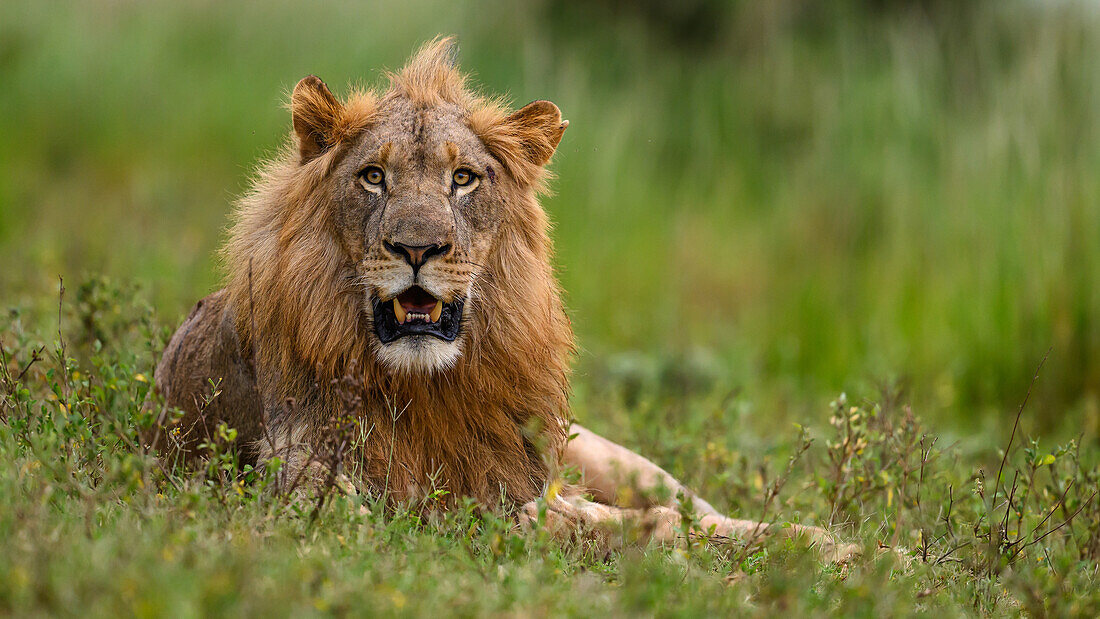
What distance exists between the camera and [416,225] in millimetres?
3588

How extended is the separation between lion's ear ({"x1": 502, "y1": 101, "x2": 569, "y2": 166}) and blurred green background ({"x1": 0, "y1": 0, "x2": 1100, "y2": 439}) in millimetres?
3347

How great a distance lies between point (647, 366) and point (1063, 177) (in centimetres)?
331

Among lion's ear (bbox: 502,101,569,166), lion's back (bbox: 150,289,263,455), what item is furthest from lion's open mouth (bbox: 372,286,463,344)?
lion's ear (bbox: 502,101,569,166)

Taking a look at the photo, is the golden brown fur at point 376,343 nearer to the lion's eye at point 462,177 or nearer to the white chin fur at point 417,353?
the white chin fur at point 417,353

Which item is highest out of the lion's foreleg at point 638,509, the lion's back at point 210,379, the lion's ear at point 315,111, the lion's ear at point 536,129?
the lion's ear at point 536,129

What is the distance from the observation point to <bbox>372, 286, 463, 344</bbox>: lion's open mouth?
12.1 ft

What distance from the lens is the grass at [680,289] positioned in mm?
3072

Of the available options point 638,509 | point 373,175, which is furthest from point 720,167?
point 373,175

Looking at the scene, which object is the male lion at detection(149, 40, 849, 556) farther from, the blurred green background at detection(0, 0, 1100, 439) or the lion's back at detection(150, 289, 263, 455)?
the blurred green background at detection(0, 0, 1100, 439)

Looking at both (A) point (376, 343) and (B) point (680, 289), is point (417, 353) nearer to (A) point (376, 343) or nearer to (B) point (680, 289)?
(A) point (376, 343)

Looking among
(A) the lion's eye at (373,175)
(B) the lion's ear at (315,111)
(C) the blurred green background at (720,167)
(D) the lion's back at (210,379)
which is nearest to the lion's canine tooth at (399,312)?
(A) the lion's eye at (373,175)

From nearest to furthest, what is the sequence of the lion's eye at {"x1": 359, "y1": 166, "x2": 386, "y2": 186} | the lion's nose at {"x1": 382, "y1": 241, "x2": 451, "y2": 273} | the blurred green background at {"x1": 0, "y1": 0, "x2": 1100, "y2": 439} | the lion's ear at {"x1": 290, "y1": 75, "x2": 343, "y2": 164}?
1. the lion's nose at {"x1": 382, "y1": 241, "x2": 451, "y2": 273}
2. the lion's eye at {"x1": 359, "y1": 166, "x2": 386, "y2": 186}
3. the lion's ear at {"x1": 290, "y1": 75, "x2": 343, "y2": 164}
4. the blurred green background at {"x1": 0, "y1": 0, "x2": 1100, "y2": 439}

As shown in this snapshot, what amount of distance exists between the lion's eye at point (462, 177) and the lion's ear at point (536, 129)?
0.99ft

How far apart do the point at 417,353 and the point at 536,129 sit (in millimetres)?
1039
